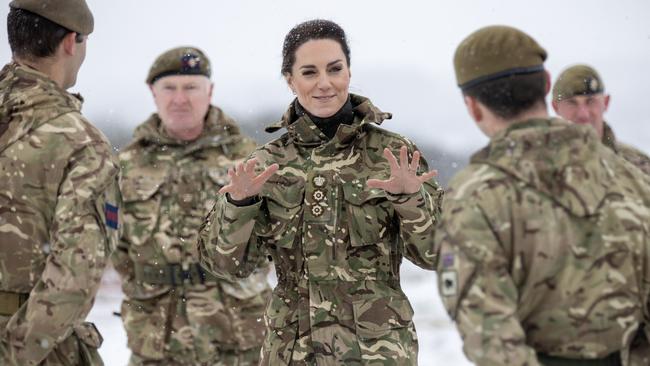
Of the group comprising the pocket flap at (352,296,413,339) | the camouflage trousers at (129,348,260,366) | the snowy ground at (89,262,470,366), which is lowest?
the snowy ground at (89,262,470,366)

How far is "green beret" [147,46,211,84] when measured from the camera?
684cm

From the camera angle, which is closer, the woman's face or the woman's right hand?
the woman's right hand

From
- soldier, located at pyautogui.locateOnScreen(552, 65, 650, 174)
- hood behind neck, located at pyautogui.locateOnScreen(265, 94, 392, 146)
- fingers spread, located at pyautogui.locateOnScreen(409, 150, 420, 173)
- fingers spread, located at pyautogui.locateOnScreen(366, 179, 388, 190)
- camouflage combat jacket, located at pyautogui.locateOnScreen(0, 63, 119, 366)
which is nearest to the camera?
camouflage combat jacket, located at pyautogui.locateOnScreen(0, 63, 119, 366)

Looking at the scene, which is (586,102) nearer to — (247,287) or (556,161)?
(247,287)

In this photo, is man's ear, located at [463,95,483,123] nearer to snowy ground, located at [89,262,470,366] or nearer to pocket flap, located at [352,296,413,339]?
pocket flap, located at [352,296,413,339]

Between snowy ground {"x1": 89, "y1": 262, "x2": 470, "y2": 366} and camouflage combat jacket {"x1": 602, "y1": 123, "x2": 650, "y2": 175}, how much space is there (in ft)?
12.8

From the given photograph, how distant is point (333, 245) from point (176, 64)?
10.1 feet

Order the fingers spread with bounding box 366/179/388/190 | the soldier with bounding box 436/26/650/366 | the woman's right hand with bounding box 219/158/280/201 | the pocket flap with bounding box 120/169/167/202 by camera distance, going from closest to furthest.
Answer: the soldier with bounding box 436/26/650/366, the fingers spread with bounding box 366/179/388/190, the woman's right hand with bounding box 219/158/280/201, the pocket flap with bounding box 120/169/167/202

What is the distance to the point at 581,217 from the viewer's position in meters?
2.81

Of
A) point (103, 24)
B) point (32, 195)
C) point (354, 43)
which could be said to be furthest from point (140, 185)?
point (103, 24)

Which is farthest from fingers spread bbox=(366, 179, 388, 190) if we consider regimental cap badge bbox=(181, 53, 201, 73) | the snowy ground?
the snowy ground

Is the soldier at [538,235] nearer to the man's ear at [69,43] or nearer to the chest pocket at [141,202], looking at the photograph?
the man's ear at [69,43]

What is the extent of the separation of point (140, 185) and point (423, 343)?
431 cm

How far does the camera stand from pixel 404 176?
390 cm
